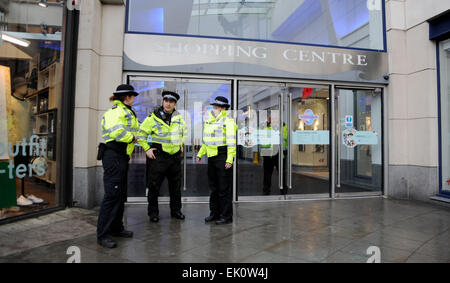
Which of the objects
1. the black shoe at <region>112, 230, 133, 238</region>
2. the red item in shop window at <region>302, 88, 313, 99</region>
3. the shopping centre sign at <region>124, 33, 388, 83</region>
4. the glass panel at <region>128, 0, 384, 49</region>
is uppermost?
the glass panel at <region>128, 0, 384, 49</region>

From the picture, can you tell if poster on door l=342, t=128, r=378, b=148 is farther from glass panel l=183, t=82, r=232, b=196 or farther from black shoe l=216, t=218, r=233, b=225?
black shoe l=216, t=218, r=233, b=225

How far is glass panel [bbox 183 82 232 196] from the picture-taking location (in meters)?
6.34

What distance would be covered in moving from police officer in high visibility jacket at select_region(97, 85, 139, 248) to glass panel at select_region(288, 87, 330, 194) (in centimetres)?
408

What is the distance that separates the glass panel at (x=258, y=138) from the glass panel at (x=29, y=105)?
3.64 metres

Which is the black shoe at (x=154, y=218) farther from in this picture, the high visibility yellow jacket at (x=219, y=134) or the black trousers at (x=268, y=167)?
the black trousers at (x=268, y=167)

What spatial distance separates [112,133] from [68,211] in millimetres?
2507

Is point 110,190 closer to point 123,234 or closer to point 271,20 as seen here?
point 123,234

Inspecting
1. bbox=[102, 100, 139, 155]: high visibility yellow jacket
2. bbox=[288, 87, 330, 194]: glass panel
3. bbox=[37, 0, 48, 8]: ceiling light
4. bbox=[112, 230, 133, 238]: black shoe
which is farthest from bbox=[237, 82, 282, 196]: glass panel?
bbox=[37, 0, 48, 8]: ceiling light

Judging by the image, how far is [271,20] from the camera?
22.5 ft

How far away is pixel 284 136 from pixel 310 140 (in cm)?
65

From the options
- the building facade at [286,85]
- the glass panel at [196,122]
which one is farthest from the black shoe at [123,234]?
the glass panel at [196,122]

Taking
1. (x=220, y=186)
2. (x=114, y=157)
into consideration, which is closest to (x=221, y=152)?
(x=220, y=186)

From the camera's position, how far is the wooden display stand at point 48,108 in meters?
4.86
